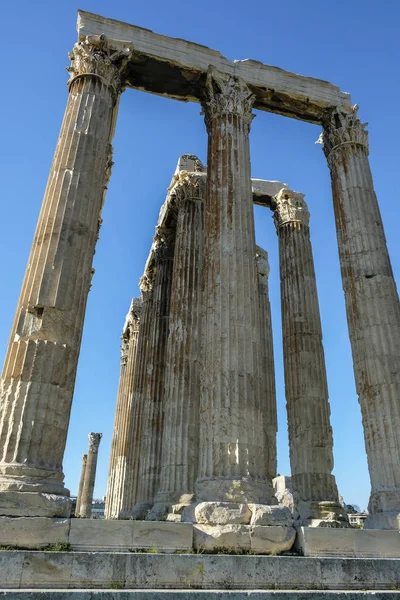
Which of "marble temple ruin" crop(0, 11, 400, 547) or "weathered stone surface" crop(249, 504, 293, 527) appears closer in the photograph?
"weathered stone surface" crop(249, 504, 293, 527)

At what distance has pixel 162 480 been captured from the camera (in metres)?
17.5

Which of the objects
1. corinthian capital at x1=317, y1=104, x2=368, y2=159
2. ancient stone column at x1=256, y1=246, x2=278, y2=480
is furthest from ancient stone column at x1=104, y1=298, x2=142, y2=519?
corinthian capital at x1=317, y1=104, x2=368, y2=159

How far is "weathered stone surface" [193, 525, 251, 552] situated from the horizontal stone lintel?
1501 centimetres

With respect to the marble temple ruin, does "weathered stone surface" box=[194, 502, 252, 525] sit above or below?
below

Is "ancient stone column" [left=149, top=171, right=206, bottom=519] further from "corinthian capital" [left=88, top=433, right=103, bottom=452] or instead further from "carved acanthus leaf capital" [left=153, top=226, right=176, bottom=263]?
"corinthian capital" [left=88, top=433, right=103, bottom=452]

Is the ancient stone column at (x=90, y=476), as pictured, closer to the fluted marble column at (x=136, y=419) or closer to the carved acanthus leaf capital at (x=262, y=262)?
the fluted marble column at (x=136, y=419)

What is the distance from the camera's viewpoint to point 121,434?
27562 millimetres

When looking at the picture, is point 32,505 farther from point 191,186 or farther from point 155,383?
point 191,186

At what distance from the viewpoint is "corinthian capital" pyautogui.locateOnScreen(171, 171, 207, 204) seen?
22031mm

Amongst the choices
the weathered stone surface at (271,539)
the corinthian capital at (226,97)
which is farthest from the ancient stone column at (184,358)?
the weathered stone surface at (271,539)

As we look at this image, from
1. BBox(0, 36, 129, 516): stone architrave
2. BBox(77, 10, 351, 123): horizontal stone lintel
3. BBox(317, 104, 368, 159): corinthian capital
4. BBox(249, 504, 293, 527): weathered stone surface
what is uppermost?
BBox(77, 10, 351, 123): horizontal stone lintel

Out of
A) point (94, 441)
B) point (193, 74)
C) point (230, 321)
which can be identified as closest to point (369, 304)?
point (230, 321)

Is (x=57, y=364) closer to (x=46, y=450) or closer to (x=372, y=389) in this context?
(x=46, y=450)

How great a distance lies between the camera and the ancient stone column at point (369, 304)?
46.6 ft
